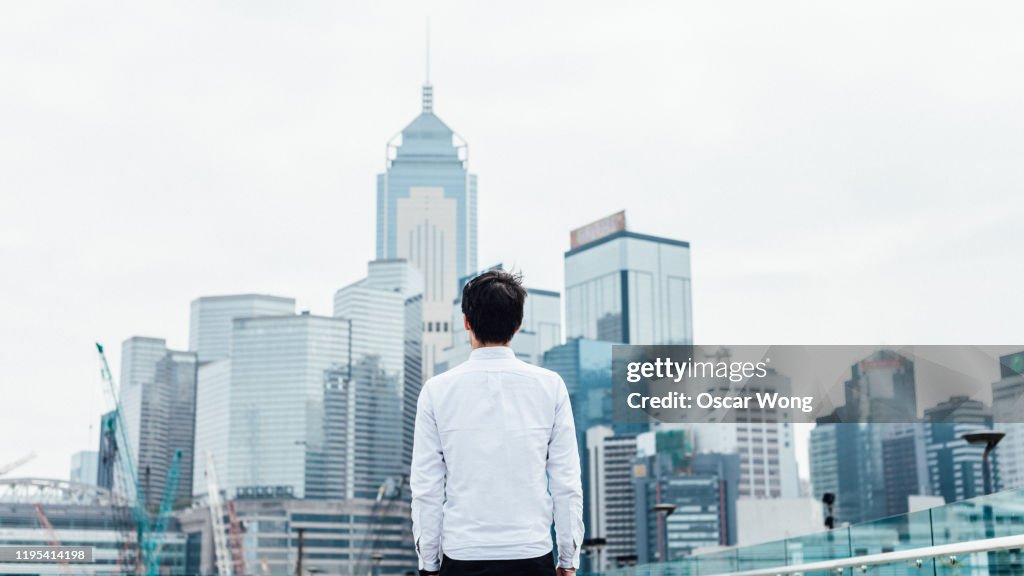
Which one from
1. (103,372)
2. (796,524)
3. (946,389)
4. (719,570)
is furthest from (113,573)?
(719,570)

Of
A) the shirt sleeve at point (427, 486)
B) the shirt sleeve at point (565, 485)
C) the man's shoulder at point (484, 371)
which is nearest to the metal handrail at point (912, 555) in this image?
the shirt sleeve at point (565, 485)

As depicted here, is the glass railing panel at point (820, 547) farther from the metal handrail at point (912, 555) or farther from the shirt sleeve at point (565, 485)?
the shirt sleeve at point (565, 485)

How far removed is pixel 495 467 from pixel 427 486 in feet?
0.87

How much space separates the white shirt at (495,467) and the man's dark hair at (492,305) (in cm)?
8

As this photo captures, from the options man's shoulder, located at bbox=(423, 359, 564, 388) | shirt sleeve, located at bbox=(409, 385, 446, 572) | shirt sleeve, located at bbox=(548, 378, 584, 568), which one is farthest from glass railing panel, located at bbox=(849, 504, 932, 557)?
shirt sleeve, located at bbox=(409, 385, 446, 572)

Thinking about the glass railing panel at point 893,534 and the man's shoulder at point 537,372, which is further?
the glass railing panel at point 893,534

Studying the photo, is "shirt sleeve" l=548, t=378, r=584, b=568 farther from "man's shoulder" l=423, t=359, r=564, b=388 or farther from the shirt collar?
the shirt collar

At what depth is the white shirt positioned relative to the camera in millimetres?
4559

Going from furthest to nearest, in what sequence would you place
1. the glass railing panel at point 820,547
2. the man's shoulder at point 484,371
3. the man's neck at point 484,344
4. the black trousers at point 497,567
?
the glass railing panel at point 820,547
the man's neck at point 484,344
the man's shoulder at point 484,371
the black trousers at point 497,567

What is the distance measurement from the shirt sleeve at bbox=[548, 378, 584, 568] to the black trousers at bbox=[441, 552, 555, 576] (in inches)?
3.4

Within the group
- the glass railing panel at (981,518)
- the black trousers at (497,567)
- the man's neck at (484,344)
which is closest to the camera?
the black trousers at (497,567)

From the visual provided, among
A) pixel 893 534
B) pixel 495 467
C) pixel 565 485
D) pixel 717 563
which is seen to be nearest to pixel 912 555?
pixel 893 534

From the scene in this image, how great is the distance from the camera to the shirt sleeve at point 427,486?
15.0 ft

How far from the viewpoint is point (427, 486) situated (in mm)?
4609
